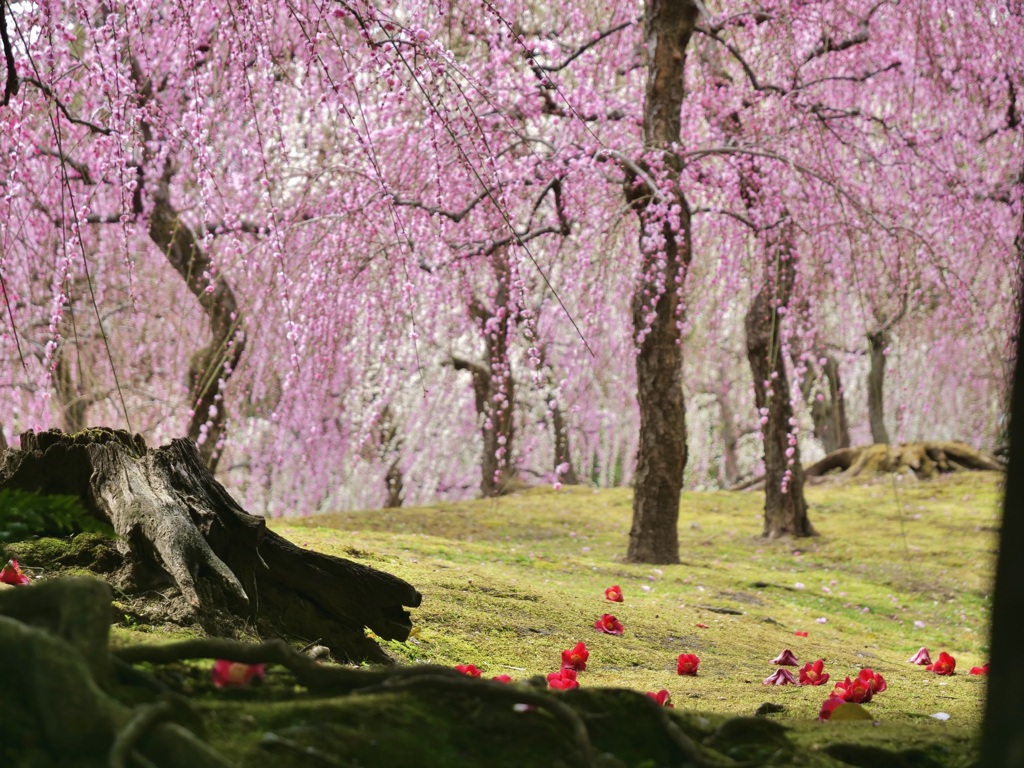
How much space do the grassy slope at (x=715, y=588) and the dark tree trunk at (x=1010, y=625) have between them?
43.8 inches

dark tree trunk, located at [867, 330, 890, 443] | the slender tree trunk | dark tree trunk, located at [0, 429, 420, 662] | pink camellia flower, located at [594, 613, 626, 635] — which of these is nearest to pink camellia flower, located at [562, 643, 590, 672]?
dark tree trunk, located at [0, 429, 420, 662]

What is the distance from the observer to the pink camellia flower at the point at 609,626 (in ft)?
15.3

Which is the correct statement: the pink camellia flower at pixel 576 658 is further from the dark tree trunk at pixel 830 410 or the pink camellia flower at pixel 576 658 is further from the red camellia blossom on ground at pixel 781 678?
the dark tree trunk at pixel 830 410

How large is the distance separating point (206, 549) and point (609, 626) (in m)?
2.27

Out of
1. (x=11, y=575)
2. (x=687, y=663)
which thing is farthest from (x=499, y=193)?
(x=11, y=575)

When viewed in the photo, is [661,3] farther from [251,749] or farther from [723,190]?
[251,749]

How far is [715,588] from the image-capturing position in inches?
305

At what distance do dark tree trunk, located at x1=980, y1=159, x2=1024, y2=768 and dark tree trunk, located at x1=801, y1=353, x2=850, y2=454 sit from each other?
646 inches

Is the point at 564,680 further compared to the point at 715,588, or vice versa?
the point at 715,588

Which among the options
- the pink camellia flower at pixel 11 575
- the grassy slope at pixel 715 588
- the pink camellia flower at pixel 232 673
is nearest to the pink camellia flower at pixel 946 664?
the grassy slope at pixel 715 588

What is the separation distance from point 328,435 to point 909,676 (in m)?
10.7

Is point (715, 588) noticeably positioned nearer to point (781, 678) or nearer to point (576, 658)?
point (781, 678)

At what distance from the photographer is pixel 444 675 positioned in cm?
187

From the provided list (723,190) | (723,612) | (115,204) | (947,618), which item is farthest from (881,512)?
(115,204)
